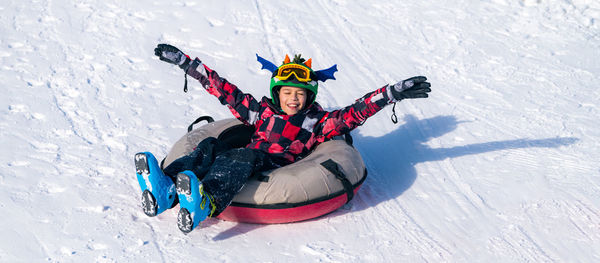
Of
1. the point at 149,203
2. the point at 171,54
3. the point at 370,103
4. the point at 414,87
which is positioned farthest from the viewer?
A: the point at 171,54

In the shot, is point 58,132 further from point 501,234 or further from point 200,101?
point 501,234

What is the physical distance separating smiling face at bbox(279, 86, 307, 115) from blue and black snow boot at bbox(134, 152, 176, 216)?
4.04ft

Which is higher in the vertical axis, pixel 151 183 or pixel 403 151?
pixel 151 183

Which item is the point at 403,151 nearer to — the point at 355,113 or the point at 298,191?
the point at 355,113

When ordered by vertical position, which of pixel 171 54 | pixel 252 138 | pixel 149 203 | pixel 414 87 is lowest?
pixel 252 138

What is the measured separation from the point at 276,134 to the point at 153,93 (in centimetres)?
201

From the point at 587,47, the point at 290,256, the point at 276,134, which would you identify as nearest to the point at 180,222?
the point at 290,256

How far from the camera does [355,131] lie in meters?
5.65

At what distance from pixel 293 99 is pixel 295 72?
19 cm

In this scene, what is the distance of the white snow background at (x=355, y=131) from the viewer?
377 centimetres

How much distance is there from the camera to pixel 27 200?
405 centimetres

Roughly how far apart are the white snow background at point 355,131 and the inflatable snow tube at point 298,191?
97mm

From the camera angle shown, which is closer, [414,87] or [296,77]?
[414,87]

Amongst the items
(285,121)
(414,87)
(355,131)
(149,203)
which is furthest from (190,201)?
(355,131)
